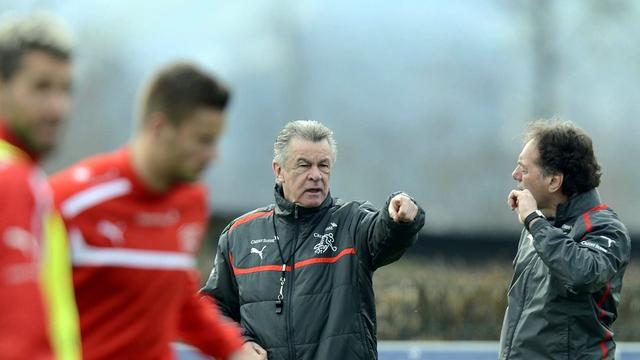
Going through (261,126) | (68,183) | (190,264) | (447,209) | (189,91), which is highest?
(189,91)

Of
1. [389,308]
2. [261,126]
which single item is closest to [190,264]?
[389,308]

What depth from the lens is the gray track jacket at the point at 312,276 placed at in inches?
207

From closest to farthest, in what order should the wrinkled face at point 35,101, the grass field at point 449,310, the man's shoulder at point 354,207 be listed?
the wrinkled face at point 35,101 < the man's shoulder at point 354,207 < the grass field at point 449,310

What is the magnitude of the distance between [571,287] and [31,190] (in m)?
3.10

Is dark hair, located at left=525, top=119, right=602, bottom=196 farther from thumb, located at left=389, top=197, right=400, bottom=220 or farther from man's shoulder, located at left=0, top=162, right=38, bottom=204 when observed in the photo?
man's shoulder, located at left=0, top=162, right=38, bottom=204

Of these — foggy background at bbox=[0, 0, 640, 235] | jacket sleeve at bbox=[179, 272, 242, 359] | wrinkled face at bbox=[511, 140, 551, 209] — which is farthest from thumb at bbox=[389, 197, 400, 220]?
foggy background at bbox=[0, 0, 640, 235]

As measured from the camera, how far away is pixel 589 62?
18.9 metres

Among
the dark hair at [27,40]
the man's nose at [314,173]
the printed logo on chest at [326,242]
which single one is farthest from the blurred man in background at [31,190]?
the man's nose at [314,173]

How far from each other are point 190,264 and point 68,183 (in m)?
0.54

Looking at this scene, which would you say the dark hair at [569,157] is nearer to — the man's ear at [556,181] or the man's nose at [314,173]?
the man's ear at [556,181]

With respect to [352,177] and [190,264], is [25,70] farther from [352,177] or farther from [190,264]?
[352,177]

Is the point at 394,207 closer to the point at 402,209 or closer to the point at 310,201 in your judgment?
the point at 402,209

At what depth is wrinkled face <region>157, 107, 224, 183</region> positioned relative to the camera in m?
3.38

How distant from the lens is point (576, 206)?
536 centimetres
